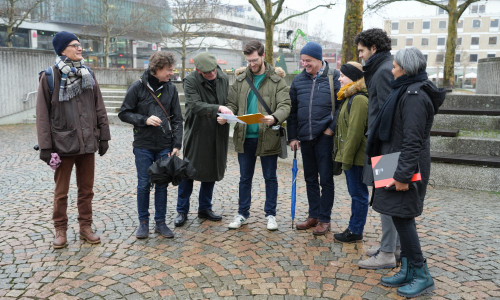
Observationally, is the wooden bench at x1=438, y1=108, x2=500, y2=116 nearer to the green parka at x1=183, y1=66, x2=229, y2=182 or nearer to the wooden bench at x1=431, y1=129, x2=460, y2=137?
the wooden bench at x1=431, y1=129, x2=460, y2=137

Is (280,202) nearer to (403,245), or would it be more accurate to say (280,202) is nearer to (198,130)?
(198,130)

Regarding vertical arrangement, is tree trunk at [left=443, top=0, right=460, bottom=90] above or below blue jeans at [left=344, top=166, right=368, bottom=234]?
above

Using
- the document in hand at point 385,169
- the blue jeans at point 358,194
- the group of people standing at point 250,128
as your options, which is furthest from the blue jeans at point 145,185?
the document in hand at point 385,169

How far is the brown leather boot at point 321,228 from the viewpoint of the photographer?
498 centimetres

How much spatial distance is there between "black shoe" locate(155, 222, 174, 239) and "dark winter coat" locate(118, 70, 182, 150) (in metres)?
0.89

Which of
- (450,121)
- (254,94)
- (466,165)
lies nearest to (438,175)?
(466,165)

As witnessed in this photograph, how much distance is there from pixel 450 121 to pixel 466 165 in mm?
1705

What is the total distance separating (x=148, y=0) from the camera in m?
46.6

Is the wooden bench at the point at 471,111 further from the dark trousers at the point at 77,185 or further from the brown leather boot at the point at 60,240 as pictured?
the brown leather boot at the point at 60,240

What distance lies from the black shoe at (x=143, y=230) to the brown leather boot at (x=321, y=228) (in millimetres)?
1925

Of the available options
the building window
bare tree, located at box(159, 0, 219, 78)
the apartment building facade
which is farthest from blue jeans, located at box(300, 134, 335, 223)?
the building window

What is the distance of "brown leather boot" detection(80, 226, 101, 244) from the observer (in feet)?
15.4

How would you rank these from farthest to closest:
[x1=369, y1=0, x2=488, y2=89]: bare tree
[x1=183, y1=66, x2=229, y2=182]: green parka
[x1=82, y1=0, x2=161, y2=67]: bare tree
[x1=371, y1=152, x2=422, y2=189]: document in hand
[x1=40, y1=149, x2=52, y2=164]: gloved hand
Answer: [x1=82, y1=0, x2=161, y2=67]: bare tree < [x1=369, y1=0, x2=488, y2=89]: bare tree < [x1=183, y1=66, x2=229, y2=182]: green parka < [x1=40, y1=149, x2=52, y2=164]: gloved hand < [x1=371, y1=152, x2=422, y2=189]: document in hand

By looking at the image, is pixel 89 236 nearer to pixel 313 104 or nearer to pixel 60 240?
pixel 60 240
